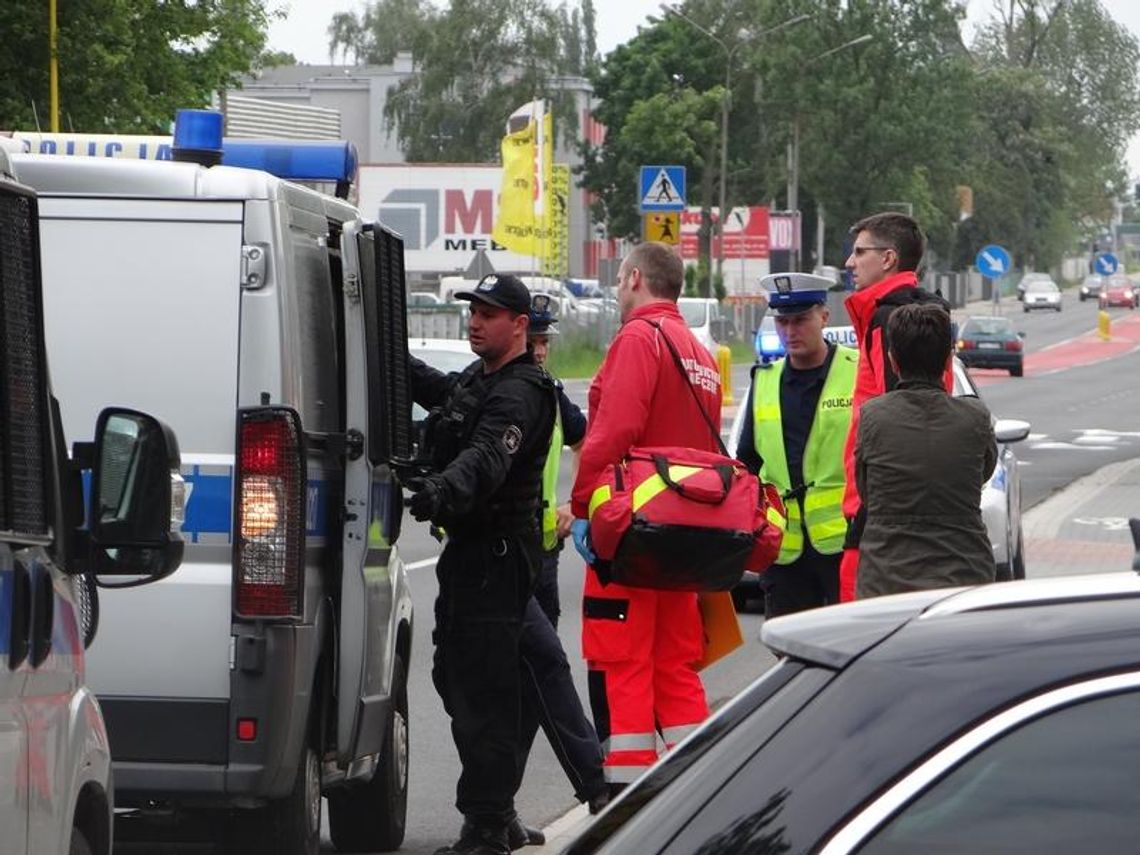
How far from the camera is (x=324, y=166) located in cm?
802

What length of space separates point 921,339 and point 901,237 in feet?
3.06

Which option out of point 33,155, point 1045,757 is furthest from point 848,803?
point 33,155

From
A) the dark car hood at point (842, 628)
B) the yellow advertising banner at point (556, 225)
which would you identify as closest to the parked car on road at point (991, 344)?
the yellow advertising banner at point (556, 225)

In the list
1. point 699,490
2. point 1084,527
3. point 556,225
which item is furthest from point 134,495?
point 556,225

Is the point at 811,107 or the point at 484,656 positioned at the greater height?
the point at 811,107

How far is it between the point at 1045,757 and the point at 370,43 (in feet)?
365

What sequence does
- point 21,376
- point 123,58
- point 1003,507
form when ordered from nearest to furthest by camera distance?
point 21,376, point 1003,507, point 123,58

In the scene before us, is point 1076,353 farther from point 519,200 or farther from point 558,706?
point 558,706

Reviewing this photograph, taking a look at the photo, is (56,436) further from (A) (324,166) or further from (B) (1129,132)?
(B) (1129,132)

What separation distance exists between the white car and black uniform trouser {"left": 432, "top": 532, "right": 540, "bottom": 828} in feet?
21.1

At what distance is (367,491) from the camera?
7043mm

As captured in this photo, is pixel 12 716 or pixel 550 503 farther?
pixel 550 503

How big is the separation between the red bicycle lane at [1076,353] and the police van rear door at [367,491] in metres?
48.8

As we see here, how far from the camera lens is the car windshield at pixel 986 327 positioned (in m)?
57.8
